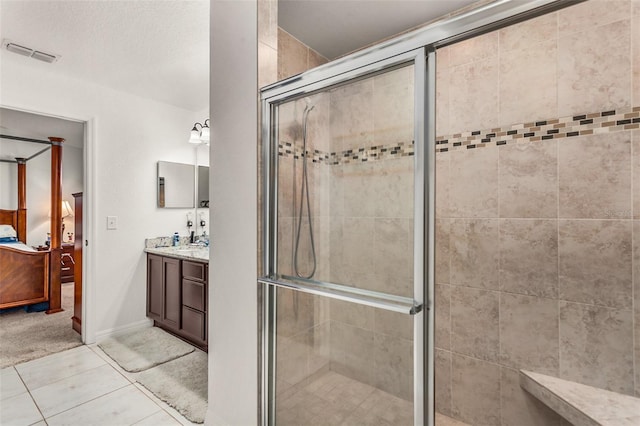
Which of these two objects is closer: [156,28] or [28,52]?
[156,28]

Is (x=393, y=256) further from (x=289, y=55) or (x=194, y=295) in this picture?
(x=194, y=295)

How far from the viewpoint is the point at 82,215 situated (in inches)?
120

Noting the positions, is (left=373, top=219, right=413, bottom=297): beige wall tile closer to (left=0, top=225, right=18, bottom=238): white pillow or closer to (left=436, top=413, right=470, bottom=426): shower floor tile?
(left=436, top=413, right=470, bottom=426): shower floor tile

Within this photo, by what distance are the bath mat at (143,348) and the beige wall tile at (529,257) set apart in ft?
8.31

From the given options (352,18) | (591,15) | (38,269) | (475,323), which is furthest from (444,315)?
(38,269)

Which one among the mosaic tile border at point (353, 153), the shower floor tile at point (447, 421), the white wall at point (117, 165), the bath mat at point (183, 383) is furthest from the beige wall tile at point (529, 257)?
the white wall at point (117, 165)

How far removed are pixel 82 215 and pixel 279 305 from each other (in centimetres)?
260

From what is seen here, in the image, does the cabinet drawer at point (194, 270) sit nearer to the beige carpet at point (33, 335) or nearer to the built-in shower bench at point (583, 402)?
the beige carpet at point (33, 335)

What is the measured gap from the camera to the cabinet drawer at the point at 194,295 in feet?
8.70

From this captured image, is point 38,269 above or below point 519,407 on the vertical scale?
above

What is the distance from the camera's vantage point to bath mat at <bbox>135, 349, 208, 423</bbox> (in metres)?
1.96

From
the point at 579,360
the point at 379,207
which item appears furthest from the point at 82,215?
the point at 579,360

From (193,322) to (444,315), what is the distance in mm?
2052

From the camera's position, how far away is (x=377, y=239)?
1.21 meters
